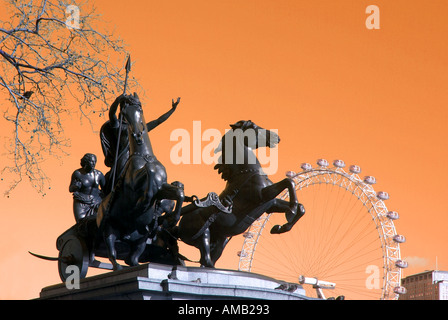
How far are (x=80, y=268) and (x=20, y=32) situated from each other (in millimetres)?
4481

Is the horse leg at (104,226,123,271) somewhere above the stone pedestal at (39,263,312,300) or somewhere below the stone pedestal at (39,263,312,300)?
above

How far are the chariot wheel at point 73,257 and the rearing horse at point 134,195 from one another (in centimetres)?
83

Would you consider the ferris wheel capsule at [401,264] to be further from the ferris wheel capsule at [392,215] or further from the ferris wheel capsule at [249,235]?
the ferris wheel capsule at [249,235]

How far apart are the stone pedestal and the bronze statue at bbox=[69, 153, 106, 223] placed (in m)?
2.06

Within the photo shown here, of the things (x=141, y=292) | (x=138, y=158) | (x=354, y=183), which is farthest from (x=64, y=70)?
(x=354, y=183)

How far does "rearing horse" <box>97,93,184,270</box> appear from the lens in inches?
531

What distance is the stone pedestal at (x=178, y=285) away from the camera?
41.8 ft

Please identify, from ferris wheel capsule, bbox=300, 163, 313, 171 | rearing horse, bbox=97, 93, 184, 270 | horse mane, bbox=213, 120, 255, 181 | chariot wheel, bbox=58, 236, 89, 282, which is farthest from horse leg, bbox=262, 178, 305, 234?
ferris wheel capsule, bbox=300, 163, 313, 171

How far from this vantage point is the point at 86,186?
1582cm

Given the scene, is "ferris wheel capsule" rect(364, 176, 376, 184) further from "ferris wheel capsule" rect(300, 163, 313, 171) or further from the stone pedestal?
the stone pedestal

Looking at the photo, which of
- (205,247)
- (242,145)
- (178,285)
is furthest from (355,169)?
(178,285)

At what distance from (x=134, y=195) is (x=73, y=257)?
2011 mm

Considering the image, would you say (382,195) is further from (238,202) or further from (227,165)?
(238,202)

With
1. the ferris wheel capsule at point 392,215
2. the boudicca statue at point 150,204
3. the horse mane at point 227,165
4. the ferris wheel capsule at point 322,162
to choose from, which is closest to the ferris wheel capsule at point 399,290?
the ferris wheel capsule at point 392,215
